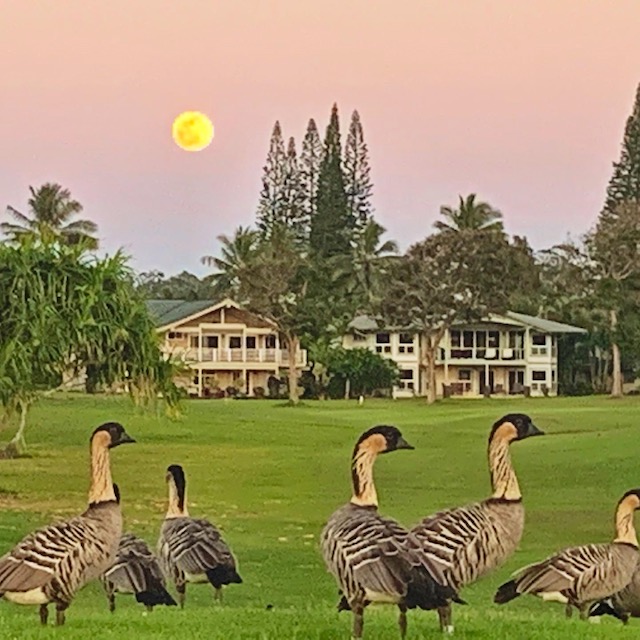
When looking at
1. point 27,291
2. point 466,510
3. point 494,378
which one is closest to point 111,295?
point 27,291

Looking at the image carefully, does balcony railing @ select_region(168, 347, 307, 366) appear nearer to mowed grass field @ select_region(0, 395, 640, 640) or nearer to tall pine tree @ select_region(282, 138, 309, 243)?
mowed grass field @ select_region(0, 395, 640, 640)

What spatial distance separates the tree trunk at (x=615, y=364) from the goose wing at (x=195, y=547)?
4.13 metres

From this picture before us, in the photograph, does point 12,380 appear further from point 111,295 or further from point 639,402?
point 639,402

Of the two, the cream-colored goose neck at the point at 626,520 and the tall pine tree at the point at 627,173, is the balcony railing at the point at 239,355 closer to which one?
the tall pine tree at the point at 627,173

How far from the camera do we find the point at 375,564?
16.4 ft

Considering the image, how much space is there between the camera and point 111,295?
999cm

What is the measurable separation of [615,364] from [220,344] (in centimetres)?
277

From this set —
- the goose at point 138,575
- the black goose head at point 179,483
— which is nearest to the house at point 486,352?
the black goose head at point 179,483

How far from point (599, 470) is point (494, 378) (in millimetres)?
1106

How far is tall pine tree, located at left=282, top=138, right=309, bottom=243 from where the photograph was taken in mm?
11297

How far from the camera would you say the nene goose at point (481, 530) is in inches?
226

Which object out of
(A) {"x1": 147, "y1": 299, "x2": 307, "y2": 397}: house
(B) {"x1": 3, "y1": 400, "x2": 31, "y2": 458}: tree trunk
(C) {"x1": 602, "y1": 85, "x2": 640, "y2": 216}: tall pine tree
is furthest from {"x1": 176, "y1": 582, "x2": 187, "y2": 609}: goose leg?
(C) {"x1": 602, "y1": 85, "x2": 640, "y2": 216}: tall pine tree

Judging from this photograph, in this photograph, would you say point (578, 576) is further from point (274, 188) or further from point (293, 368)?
point (274, 188)

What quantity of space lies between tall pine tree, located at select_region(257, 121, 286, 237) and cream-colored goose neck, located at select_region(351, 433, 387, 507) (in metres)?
5.60
